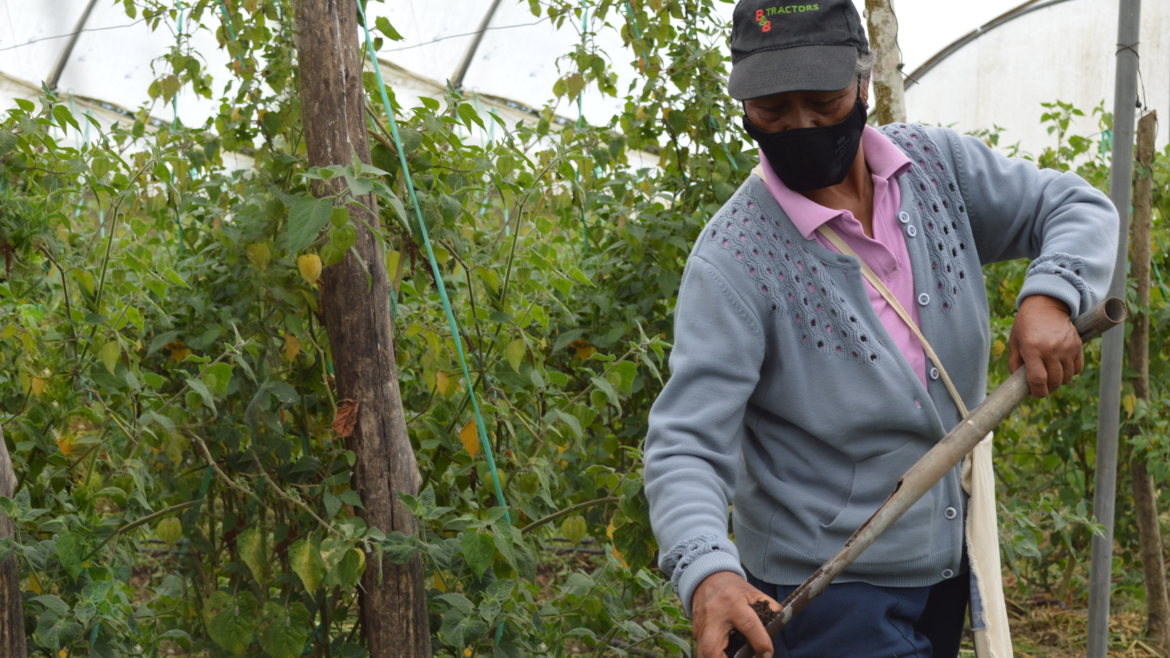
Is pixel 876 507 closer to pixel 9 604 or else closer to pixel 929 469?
pixel 929 469

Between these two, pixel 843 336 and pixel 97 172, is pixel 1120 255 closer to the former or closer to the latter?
pixel 843 336

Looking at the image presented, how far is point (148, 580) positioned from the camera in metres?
3.91

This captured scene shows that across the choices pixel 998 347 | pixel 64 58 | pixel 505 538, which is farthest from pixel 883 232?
pixel 64 58

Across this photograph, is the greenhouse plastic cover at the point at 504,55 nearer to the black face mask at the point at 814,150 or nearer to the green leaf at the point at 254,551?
the green leaf at the point at 254,551

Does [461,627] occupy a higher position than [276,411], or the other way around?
[276,411]

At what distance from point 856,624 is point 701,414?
1.19 ft

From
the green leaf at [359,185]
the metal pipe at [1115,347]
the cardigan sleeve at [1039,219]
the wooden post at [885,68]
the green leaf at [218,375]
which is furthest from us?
the wooden post at [885,68]

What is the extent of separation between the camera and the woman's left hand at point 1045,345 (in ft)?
4.21

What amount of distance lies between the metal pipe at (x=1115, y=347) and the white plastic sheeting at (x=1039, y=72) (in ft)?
16.5

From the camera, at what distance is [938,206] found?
146 cm

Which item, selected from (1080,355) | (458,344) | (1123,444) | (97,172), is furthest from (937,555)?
(1123,444)

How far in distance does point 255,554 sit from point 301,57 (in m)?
0.95

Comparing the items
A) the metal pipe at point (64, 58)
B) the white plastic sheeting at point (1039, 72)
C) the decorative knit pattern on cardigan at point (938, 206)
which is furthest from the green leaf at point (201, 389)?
the white plastic sheeting at point (1039, 72)

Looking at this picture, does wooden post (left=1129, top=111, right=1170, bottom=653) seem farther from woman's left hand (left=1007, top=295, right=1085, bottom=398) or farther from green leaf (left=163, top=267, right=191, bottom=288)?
green leaf (left=163, top=267, right=191, bottom=288)
